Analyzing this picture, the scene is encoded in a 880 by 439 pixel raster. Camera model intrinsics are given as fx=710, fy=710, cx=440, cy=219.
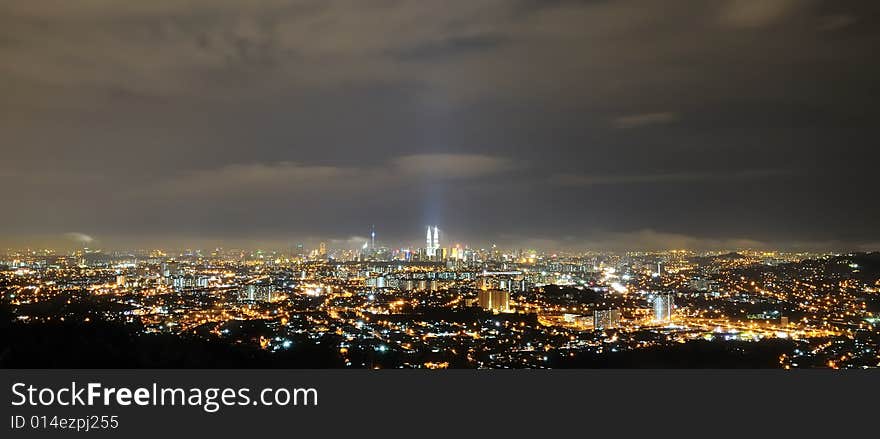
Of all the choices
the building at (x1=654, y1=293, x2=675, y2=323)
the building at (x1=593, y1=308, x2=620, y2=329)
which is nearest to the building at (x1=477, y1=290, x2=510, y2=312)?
the building at (x1=593, y1=308, x2=620, y2=329)

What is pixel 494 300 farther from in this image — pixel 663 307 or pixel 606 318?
pixel 663 307

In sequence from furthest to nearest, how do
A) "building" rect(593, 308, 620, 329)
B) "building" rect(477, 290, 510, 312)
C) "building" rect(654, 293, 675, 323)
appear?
"building" rect(477, 290, 510, 312), "building" rect(654, 293, 675, 323), "building" rect(593, 308, 620, 329)

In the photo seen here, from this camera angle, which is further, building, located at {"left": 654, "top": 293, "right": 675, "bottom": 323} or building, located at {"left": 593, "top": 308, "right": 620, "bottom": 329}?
building, located at {"left": 654, "top": 293, "right": 675, "bottom": 323}

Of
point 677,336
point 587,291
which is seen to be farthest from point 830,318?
point 587,291

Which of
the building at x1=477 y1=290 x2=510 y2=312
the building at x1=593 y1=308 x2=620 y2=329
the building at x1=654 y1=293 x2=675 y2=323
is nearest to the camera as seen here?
the building at x1=593 y1=308 x2=620 y2=329

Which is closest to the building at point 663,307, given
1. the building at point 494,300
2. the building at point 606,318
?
the building at point 606,318

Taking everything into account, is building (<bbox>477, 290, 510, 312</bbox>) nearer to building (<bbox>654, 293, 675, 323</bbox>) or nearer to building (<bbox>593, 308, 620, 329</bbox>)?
building (<bbox>593, 308, 620, 329</bbox>)

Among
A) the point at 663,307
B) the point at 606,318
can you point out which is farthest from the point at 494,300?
the point at 663,307
